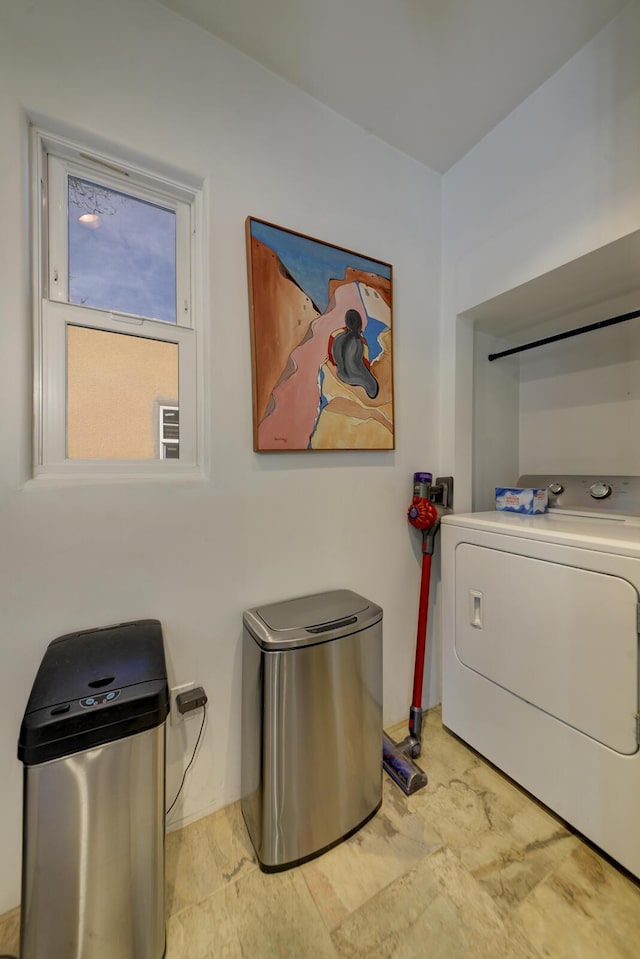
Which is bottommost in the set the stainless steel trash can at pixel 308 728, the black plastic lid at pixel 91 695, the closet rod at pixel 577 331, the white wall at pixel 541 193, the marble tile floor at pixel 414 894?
the marble tile floor at pixel 414 894

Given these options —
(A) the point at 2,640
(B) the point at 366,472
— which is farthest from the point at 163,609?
(B) the point at 366,472

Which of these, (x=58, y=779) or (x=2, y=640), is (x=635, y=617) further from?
(x=2, y=640)

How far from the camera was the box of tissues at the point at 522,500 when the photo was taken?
1.60 metres

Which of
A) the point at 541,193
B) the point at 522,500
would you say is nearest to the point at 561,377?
the point at 522,500

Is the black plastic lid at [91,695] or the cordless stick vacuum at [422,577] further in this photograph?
the cordless stick vacuum at [422,577]

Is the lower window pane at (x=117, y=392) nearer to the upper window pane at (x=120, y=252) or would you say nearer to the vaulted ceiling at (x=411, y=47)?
the upper window pane at (x=120, y=252)

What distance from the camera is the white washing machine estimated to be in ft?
3.38

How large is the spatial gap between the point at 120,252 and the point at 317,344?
75 cm

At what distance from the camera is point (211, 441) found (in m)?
1.23

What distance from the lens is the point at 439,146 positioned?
1646mm

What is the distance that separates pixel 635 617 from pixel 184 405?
5.24 ft

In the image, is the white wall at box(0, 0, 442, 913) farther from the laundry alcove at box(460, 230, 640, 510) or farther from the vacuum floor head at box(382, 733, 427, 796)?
the laundry alcove at box(460, 230, 640, 510)

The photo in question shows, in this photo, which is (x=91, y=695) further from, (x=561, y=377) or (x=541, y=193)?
(x=561, y=377)

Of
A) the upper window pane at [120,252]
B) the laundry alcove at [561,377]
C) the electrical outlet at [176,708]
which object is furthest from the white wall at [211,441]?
the laundry alcove at [561,377]
